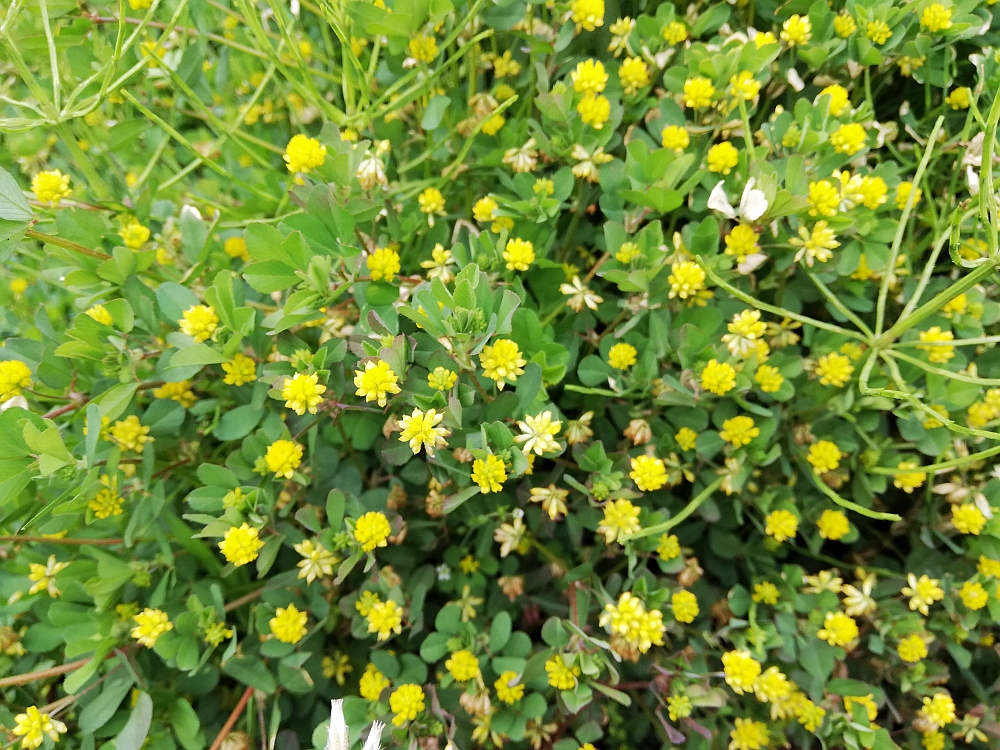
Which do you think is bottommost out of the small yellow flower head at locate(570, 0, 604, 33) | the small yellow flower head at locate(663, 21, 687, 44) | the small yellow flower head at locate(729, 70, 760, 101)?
the small yellow flower head at locate(729, 70, 760, 101)

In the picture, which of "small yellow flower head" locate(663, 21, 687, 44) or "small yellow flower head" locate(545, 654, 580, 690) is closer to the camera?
"small yellow flower head" locate(545, 654, 580, 690)

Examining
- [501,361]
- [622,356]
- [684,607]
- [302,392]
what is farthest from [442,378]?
[684,607]

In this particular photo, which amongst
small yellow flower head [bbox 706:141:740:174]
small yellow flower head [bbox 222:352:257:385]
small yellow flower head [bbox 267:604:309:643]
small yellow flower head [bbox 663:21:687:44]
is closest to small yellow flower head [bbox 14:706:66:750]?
small yellow flower head [bbox 267:604:309:643]

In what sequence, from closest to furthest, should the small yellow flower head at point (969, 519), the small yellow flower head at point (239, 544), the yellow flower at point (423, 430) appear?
the yellow flower at point (423, 430), the small yellow flower head at point (239, 544), the small yellow flower head at point (969, 519)

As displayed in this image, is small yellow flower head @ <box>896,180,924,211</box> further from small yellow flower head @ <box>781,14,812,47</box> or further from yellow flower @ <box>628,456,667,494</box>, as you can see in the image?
yellow flower @ <box>628,456,667,494</box>

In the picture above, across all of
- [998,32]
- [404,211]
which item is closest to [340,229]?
[404,211]

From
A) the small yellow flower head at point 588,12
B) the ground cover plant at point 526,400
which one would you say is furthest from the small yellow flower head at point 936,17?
the small yellow flower head at point 588,12

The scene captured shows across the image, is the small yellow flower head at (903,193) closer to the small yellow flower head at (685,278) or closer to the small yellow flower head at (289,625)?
the small yellow flower head at (685,278)
